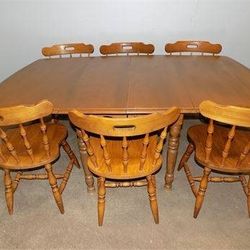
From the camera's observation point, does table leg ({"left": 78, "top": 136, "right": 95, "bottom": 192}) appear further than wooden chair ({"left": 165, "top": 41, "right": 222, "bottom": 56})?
No

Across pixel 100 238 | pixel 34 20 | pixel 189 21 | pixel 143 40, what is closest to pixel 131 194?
pixel 100 238

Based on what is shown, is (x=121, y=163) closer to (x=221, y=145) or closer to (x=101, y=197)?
(x=101, y=197)

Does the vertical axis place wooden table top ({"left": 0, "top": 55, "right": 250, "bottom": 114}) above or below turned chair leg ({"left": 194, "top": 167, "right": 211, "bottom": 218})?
above

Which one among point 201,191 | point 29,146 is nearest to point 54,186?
point 29,146

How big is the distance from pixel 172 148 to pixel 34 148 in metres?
0.84

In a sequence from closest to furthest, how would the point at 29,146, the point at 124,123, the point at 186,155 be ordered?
the point at 124,123 → the point at 29,146 → the point at 186,155

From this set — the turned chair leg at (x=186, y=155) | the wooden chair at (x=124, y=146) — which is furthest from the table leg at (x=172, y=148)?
the turned chair leg at (x=186, y=155)

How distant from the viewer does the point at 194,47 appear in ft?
7.68

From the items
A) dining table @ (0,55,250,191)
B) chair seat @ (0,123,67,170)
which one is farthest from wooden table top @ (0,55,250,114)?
chair seat @ (0,123,67,170)

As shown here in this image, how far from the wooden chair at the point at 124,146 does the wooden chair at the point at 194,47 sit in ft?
3.37

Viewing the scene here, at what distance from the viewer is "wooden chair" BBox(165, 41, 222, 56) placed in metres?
2.29

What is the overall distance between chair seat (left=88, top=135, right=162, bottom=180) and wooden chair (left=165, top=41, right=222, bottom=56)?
3.41 ft

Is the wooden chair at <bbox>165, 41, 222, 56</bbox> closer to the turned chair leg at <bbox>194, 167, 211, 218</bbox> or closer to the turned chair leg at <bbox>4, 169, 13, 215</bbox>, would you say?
the turned chair leg at <bbox>194, 167, 211, 218</bbox>

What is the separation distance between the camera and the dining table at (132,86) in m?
1.42
